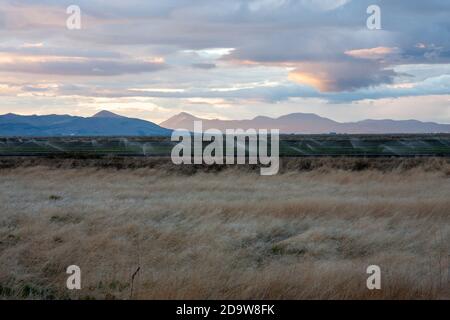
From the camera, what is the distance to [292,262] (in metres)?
9.19

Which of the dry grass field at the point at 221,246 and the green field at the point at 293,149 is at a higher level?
the green field at the point at 293,149

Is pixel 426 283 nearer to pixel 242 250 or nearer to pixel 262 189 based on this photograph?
→ pixel 242 250

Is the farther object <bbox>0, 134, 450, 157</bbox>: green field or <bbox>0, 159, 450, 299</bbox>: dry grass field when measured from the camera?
<bbox>0, 134, 450, 157</bbox>: green field

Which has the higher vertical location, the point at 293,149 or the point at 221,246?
the point at 293,149

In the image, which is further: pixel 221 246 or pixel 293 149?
pixel 293 149

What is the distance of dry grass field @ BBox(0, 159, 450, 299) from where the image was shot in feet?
24.2

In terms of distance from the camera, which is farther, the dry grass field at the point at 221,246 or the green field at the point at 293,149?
the green field at the point at 293,149

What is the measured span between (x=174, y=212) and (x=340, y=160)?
83.4ft

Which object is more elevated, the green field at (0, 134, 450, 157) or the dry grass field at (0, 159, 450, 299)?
the green field at (0, 134, 450, 157)

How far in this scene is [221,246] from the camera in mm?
10055

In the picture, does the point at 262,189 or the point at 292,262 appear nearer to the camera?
the point at 292,262

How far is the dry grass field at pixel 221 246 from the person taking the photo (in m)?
7.39
